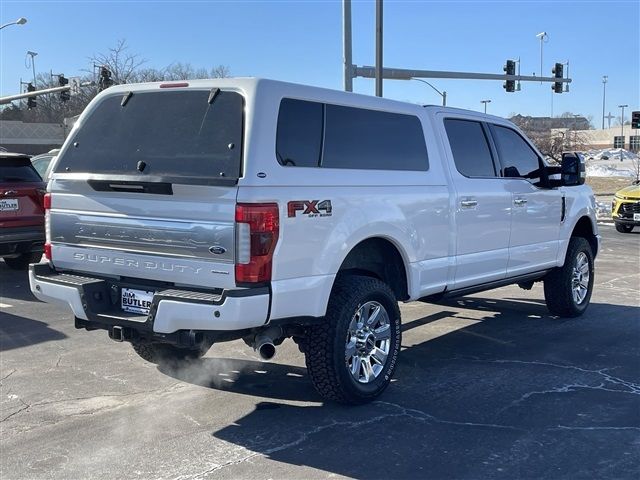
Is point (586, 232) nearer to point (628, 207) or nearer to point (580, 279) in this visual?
point (580, 279)

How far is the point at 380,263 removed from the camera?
5488mm

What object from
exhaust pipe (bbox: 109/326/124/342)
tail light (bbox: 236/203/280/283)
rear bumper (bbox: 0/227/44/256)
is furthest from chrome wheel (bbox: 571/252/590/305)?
rear bumper (bbox: 0/227/44/256)

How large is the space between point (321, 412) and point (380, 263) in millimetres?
1318

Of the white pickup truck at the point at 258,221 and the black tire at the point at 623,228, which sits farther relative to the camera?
the black tire at the point at 623,228

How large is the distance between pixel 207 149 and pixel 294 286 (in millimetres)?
1039

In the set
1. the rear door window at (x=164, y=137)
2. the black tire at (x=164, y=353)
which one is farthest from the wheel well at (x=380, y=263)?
the black tire at (x=164, y=353)

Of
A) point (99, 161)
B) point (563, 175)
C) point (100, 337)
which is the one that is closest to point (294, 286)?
point (99, 161)

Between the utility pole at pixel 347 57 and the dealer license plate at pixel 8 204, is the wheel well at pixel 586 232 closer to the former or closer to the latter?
the dealer license plate at pixel 8 204

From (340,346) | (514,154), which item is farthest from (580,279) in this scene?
(340,346)

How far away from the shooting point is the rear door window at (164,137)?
4.30 metres

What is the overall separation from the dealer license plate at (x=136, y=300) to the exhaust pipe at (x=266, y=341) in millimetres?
747

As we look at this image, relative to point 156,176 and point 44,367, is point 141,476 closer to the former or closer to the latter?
point 156,176

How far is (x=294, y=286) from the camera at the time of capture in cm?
434

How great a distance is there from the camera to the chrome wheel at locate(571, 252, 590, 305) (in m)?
7.89
